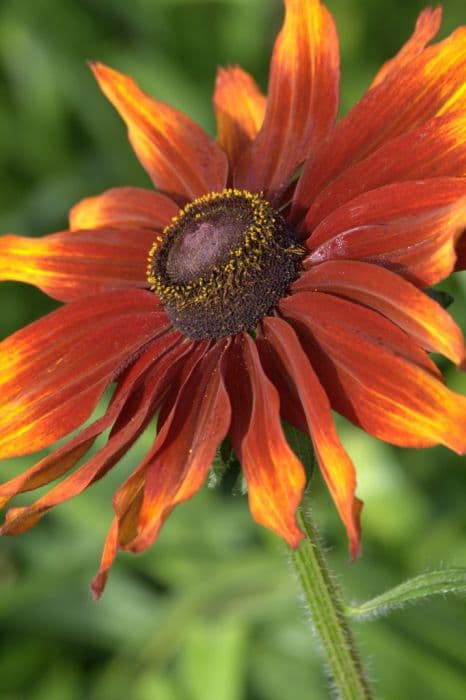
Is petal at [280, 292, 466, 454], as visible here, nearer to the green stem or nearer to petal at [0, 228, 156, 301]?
the green stem

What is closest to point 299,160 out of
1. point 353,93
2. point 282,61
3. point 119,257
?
point 282,61

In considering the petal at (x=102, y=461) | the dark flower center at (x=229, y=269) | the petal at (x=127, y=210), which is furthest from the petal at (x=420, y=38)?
the petal at (x=102, y=461)

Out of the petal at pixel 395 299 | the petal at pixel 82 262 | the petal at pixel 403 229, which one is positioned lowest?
the petal at pixel 395 299

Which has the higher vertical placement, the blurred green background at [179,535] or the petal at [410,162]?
the petal at [410,162]

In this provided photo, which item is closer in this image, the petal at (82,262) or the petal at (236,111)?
the petal at (82,262)

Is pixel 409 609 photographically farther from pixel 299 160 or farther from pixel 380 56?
pixel 380 56

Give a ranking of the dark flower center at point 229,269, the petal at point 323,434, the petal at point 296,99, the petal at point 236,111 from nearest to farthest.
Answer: the petal at point 323,434 → the dark flower center at point 229,269 → the petal at point 296,99 → the petal at point 236,111

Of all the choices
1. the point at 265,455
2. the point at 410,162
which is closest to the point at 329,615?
the point at 265,455

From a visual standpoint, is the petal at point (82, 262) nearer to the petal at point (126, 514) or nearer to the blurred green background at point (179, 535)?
the petal at point (126, 514)
